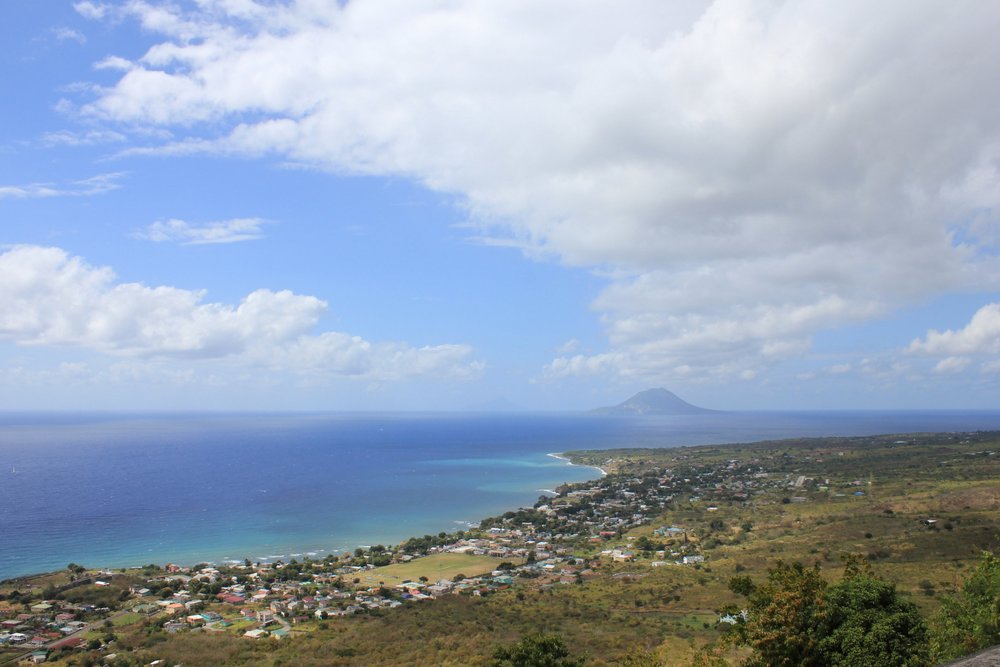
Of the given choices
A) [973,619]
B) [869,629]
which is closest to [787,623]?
[869,629]

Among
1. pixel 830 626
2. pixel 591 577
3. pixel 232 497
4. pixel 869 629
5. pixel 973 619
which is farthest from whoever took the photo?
pixel 232 497

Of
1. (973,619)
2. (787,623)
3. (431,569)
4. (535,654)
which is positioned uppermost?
(787,623)

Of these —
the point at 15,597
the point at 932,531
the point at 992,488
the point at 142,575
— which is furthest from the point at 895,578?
the point at 15,597

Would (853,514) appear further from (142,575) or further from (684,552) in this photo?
(142,575)

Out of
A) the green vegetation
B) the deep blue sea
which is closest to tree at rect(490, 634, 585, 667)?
the green vegetation

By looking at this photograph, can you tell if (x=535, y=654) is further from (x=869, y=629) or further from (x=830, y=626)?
(x=869, y=629)

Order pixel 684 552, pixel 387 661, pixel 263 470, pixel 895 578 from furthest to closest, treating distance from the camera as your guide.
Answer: pixel 263 470 < pixel 684 552 < pixel 895 578 < pixel 387 661

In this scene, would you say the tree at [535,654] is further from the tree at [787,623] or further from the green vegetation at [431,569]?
the green vegetation at [431,569]

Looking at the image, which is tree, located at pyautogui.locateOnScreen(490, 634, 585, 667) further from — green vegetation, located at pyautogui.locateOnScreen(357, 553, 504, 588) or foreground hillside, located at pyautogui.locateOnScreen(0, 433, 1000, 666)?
green vegetation, located at pyautogui.locateOnScreen(357, 553, 504, 588)
